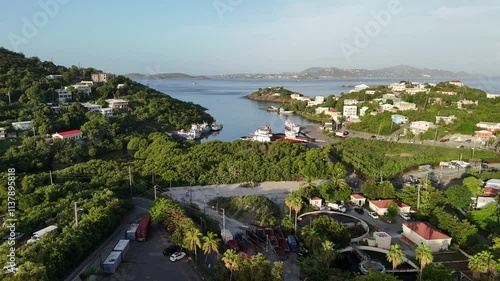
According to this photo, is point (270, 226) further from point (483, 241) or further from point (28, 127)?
point (28, 127)

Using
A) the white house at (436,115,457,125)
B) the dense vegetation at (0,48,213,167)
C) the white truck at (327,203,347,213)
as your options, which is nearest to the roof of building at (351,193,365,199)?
the white truck at (327,203,347,213)

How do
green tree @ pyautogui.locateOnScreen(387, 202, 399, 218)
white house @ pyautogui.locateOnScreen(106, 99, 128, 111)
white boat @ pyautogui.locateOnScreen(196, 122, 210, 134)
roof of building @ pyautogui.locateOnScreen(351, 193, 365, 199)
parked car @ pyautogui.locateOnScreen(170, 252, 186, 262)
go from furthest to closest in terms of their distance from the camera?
white boat @ pyautogui.locateOnScreen(196, 122, 210, 134) < white house @ pyautogui.locateOnScreen(106, 99, 128, 111) < roof of building @ pyautogui.locateOnScreen(351, 193, 365, 199) < green tree @ pyautogui.locateOnScreen(387, 202, 399, 218) < parked car @ pyautogui.locateOnScreen(170, 252, 186, 262)

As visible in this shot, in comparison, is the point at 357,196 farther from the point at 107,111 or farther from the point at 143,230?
the point at 107,111

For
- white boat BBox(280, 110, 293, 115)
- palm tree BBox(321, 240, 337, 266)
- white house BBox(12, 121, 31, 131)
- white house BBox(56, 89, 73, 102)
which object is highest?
white house BBox(56, 89, 73, 102)

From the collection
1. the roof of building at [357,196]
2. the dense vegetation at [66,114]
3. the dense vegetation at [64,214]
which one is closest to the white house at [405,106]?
the dense vegetation at [66,114]

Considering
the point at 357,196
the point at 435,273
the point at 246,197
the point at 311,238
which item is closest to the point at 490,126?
the point at 357,196

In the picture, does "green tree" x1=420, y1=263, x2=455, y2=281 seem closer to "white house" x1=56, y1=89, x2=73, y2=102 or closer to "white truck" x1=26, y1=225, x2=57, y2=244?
"white truck" x1=26, y1=225, x2=57, y2=244
